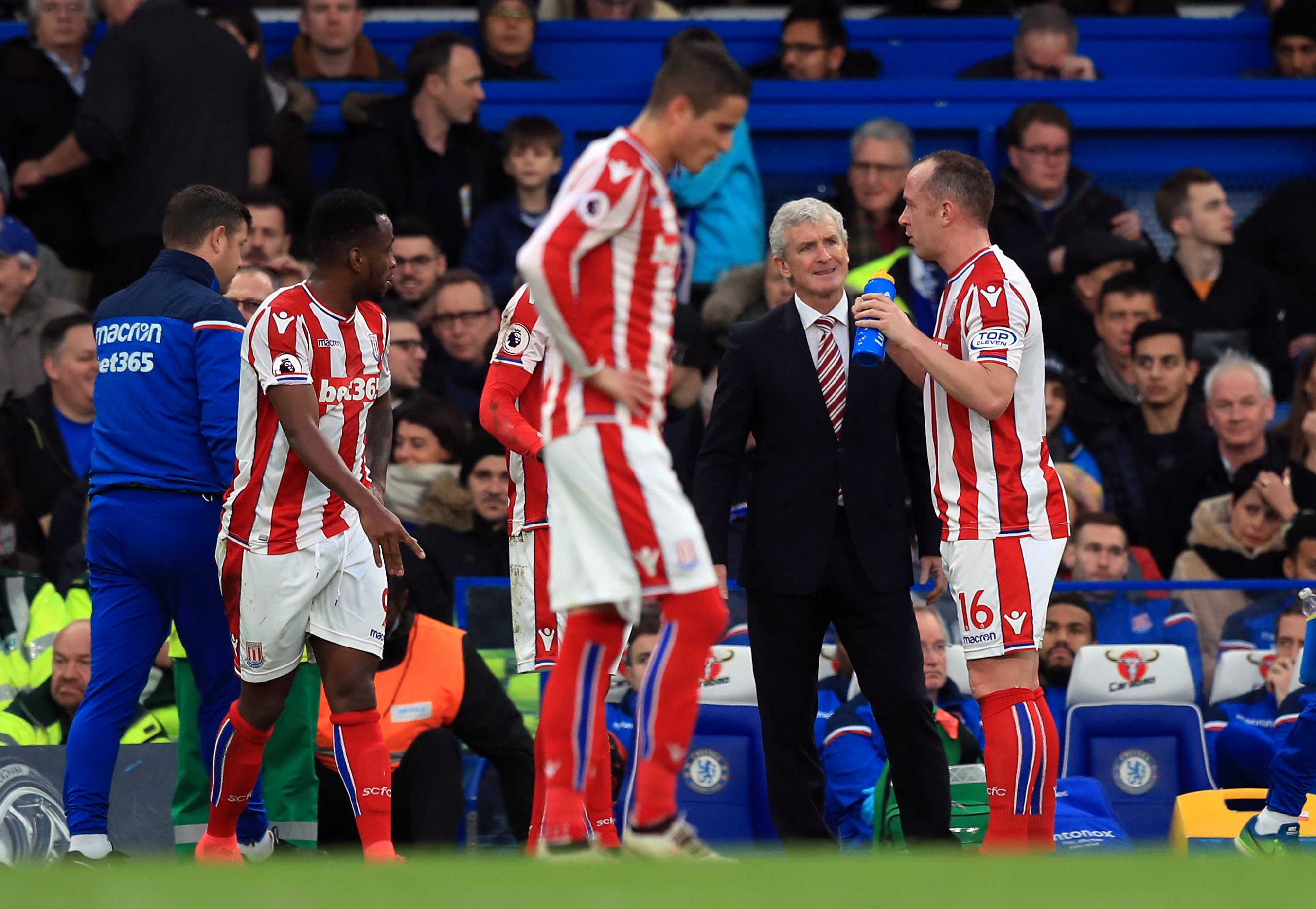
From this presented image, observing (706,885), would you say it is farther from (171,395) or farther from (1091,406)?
(1091,406)

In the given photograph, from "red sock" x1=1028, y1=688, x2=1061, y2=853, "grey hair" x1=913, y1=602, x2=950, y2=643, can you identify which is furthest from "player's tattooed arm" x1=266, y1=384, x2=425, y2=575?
"grey hair" x1=913, y1=602, x2=950, y2=643

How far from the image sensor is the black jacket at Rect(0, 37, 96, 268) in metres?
9.80

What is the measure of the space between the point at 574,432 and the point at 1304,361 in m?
5.68

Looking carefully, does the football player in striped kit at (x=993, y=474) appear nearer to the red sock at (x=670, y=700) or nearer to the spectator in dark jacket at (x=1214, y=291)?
the red sock at (x=670, y=700)

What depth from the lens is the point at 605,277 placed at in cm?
407

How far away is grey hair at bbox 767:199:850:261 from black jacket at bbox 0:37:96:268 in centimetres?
558

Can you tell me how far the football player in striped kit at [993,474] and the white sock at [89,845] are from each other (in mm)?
2857

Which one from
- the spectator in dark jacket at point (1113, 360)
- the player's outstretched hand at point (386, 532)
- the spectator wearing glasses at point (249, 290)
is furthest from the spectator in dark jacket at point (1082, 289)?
the player's outstretched hand at point (386, 532)

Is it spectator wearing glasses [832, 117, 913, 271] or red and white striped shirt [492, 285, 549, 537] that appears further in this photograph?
spectator wearing glasses [832, 117, 913, 271]

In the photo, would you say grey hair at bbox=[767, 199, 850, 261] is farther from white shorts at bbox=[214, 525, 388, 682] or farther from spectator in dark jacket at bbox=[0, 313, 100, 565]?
spectator in dark jacket at bbox=[0, 313, 100, 565]

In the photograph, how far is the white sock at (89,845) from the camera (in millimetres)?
5457

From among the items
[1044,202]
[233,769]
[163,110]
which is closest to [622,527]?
[233,769]

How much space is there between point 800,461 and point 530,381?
0.98m

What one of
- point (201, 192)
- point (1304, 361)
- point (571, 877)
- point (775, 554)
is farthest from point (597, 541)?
point (1304, 361)
